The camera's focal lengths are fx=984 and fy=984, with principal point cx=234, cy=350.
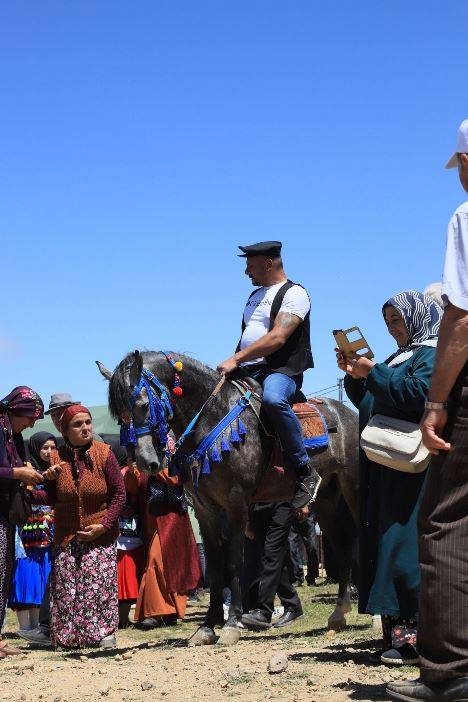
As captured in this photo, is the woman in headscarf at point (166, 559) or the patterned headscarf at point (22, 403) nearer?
the patterned headscarf at point (22, 403)

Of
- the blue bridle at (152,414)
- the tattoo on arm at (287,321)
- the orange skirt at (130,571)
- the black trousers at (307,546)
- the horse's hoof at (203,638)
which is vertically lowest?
the black trousers at (307,546)

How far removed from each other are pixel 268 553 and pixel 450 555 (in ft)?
18.8

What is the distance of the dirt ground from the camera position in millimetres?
5496

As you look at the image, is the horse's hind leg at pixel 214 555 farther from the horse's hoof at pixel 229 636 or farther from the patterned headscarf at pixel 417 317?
the patterned headscarf at pixel 417 317

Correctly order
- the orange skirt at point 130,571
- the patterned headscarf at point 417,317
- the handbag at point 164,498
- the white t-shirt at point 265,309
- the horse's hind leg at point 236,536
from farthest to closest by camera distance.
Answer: the orange skirt at point 130,571
the handbag at point 164,498
the white t-shirt at point 265,309
the horse's hind leg at point 236,536
the patterned headscarf at point 417,317

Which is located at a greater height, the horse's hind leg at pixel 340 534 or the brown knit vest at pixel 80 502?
the brown knit vest at pixel 80 502

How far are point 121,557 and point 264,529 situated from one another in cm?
177

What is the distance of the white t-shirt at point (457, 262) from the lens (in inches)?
167

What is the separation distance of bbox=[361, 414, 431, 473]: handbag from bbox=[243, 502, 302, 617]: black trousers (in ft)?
14.2

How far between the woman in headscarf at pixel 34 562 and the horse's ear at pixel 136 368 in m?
2.81

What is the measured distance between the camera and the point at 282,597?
10.4m

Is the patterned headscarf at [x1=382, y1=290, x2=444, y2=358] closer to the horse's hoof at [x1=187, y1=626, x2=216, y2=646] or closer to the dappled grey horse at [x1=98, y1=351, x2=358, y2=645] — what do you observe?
the dappled grey horse at [x1=98, y1=351, x2=358, y2=645]

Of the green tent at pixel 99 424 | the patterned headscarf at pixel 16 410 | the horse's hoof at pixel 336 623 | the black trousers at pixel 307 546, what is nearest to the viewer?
the patterned headscarf at pixel 16 410

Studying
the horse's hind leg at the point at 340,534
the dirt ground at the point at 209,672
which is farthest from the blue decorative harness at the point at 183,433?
the horse's hind leg at the point at 340,534
